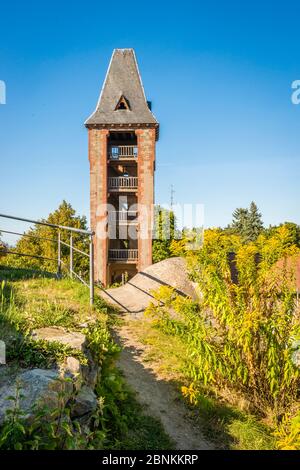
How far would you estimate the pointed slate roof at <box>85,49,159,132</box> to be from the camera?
74.7ft

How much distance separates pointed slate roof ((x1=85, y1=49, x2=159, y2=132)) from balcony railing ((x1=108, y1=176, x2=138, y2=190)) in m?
3.66

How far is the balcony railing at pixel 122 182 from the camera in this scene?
78.1ft

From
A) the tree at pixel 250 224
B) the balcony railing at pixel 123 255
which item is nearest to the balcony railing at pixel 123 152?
the balcony railing at pixel 123 255

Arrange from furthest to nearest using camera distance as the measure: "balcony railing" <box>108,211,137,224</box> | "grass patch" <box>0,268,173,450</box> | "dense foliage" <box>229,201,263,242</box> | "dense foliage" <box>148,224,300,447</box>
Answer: "dense foliage" <box>229,201,263,242</box>
"balcony railing" <box>108,211,137,224</box>
"dense foliage" <box>148,224,300,447</box>
"grass patch" <box>0,268,173,450</box>

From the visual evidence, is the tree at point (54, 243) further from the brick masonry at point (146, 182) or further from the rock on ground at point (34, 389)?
the rock on ground at point (34, 389)

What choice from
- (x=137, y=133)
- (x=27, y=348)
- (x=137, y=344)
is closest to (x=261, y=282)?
(x=137, y=344)

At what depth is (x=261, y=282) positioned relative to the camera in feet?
14.5

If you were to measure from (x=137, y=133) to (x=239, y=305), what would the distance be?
66.8 ft

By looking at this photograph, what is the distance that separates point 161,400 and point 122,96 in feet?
74.7

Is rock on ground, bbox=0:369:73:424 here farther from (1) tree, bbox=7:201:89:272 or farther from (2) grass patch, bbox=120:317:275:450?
(1) tree, bbox=7:201:89:272

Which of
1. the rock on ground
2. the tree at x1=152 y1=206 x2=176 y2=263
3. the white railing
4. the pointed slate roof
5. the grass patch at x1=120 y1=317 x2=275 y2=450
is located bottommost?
the grass patch at x1=120 y1=317 x2=275 y2=450

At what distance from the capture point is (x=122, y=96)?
77.0 feet

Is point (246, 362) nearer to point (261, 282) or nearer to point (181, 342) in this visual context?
point (261, 282)

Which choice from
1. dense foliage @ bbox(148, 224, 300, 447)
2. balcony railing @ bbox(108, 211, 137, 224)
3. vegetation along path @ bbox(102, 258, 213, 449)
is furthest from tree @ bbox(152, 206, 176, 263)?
dense foliage @ bbox(148, 224, 300, 447)
